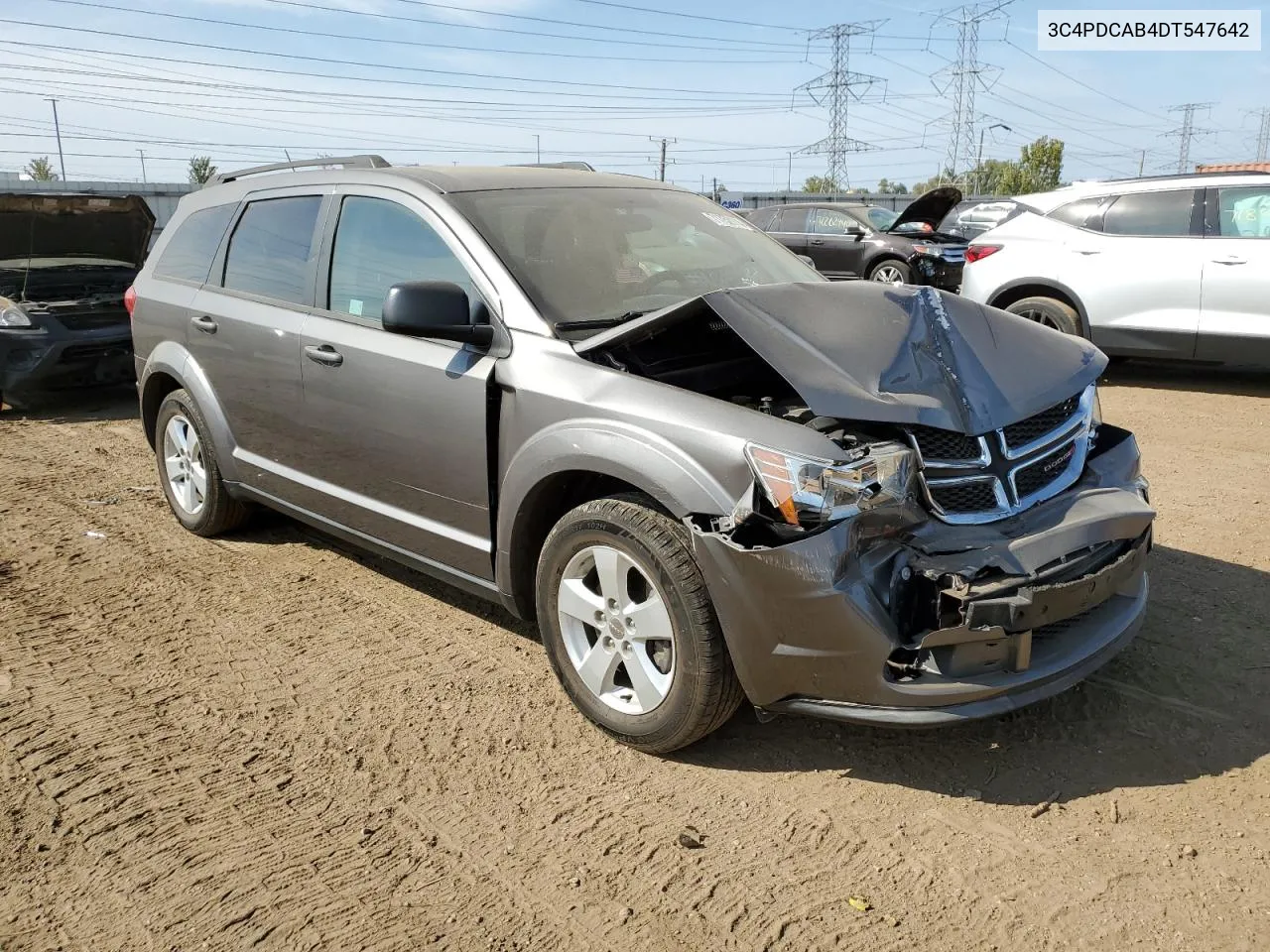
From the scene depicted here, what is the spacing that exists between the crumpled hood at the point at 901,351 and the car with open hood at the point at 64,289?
270 inches

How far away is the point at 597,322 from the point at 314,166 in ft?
6.62

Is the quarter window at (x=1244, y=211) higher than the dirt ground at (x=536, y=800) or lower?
higher

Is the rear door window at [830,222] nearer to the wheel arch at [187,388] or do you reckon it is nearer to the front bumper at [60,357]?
the front bumper at [60,357]

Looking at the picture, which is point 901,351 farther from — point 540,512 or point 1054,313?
point 1054,313

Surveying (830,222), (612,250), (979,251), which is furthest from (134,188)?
(612,250)

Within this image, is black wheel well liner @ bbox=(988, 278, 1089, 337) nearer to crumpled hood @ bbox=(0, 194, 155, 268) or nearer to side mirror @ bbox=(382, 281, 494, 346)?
side mirror @ bbox=(382, 281, 494, 346)

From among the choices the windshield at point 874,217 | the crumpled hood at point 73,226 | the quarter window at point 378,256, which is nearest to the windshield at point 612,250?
the quarter window at point 378,256

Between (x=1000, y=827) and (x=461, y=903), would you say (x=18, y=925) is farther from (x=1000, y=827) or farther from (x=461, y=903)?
(x=1000, y=827)

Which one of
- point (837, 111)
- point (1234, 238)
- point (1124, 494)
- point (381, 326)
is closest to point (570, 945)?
point (1124, 494)

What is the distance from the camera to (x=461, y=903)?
8.39 feet

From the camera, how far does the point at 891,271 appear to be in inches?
591

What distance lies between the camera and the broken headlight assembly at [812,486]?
8.92 feet

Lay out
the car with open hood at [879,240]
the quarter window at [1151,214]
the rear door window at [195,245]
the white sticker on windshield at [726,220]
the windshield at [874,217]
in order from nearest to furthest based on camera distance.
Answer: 1. the white sticker on windshield at [726,220]
2. the rear door window at [195,245]
3. the quarter window at [1151,214]
4. the car with open hood at [879,240]
5. the windshield at [874,217]

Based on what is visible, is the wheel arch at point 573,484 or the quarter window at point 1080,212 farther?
the quarter window at point 1080,212
